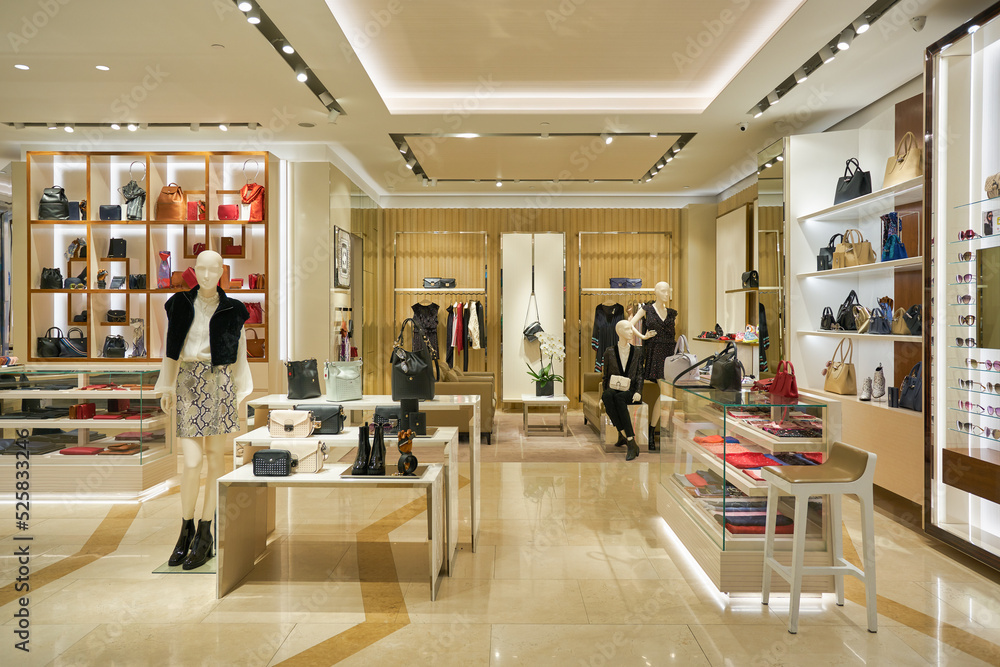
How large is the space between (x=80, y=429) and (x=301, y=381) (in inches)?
87.4

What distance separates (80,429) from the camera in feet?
15.4

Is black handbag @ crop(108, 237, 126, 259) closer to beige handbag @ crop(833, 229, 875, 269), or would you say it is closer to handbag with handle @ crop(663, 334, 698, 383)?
handbag with handle @ crop(663, 334, 698, 383)

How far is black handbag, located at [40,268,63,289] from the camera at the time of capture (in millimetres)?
6414

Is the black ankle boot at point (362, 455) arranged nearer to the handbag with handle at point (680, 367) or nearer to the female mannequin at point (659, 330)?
the handbag with handle at point (680, 367)

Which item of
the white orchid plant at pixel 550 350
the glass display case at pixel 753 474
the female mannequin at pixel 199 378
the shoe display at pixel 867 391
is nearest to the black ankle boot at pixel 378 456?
the female mannequin at pixel 199 378

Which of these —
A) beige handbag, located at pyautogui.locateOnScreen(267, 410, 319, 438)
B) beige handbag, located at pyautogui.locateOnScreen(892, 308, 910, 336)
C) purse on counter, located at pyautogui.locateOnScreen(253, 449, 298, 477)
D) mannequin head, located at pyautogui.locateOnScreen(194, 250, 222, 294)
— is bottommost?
purse on counter, located at pyautogui.locateOnScreen(253, 449, 298, 477)

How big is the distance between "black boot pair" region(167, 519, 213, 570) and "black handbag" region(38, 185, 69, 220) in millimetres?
4587

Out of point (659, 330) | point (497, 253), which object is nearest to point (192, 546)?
point (659, 330)

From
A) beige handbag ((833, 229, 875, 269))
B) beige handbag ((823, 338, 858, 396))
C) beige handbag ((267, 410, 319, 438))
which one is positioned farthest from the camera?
beige handbag ((823, 338, 858, 396))

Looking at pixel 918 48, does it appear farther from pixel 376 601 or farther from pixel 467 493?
pixel 376 601

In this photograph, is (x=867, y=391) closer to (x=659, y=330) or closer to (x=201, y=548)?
(x=659, y=330)

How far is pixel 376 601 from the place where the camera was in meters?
2.99

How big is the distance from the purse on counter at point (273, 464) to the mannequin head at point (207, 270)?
3.38 ft

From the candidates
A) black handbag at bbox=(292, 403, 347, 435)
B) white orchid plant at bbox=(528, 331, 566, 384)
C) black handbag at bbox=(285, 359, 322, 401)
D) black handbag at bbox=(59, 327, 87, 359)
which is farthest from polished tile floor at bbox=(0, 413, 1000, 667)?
white orchid plant at bbox=(528, 331, 566, 384)
